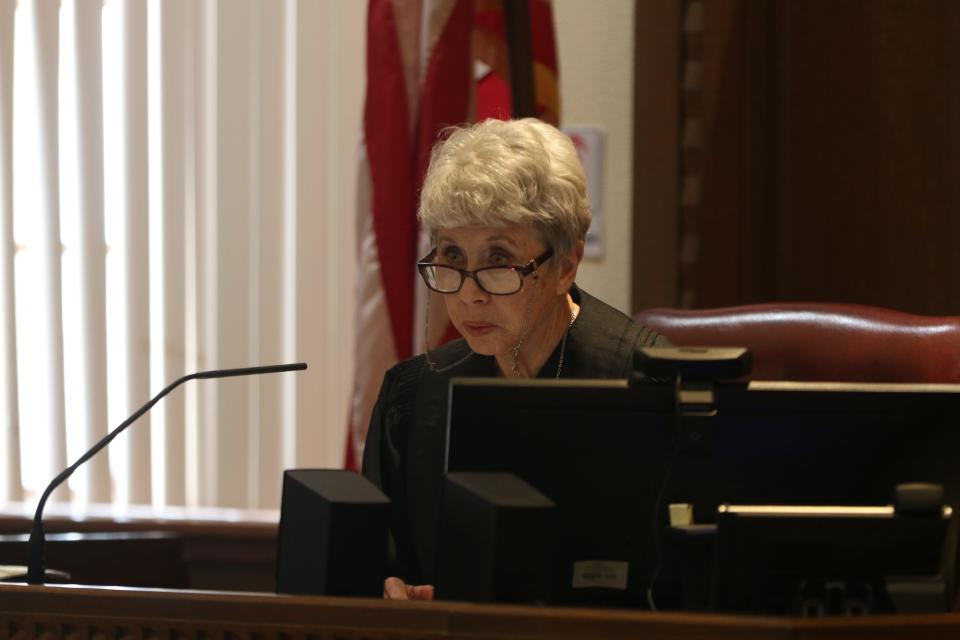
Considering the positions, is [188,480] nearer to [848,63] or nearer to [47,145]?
[47,145]

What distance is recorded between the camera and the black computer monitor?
1245 mm

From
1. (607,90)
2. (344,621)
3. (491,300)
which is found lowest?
(344,621)

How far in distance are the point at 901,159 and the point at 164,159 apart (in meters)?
1.88

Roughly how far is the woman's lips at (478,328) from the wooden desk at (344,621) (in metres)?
0.83

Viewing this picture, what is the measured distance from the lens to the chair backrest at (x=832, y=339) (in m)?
2.00

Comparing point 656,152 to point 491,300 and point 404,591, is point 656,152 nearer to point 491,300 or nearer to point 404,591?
point 491,300

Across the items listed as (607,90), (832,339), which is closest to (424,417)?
(832,339)

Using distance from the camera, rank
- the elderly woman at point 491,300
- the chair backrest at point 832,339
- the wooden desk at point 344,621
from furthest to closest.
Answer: the chair backrest at point 832,339 < the elderly woman at point 491,300 < the wooden desk at point 344,621

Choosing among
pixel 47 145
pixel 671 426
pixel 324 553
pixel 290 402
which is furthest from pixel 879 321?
pixel 47 145

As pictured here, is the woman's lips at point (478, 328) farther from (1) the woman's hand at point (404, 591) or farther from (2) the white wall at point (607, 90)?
(2) the white wall at point (607, 90)

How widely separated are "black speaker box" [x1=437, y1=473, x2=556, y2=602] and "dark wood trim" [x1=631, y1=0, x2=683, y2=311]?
1.71 meters

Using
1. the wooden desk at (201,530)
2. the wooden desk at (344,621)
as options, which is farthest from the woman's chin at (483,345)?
the wooden desk at (201,530)

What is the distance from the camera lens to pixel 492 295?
6.21 feet

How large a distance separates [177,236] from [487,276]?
1.53 m
